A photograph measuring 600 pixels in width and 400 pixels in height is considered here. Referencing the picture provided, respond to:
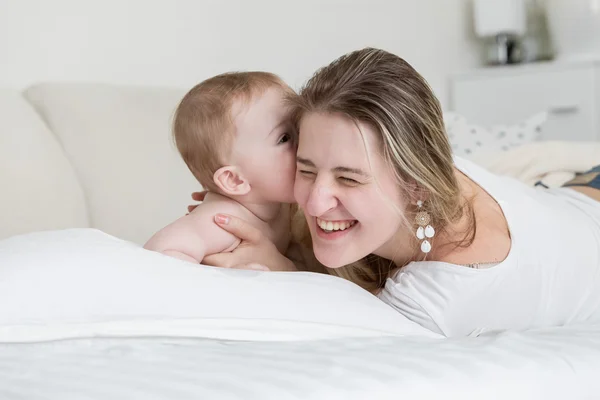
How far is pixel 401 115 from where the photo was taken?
1.20m

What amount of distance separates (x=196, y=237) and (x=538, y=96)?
2500mm

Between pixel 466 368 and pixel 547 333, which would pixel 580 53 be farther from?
pixel 466 368

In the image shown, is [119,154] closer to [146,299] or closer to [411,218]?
[411,218]

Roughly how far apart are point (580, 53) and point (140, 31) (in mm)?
1932

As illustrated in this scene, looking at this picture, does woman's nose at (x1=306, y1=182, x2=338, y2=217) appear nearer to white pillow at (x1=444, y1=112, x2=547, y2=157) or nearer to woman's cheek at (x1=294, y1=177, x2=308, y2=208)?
woman's cheek at (x1=294, y1=177, x2=308, y2=208)

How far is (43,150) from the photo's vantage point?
1953mm

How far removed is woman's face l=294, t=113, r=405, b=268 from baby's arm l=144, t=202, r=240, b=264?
0.16 meters

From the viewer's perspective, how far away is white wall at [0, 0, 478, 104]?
7.41 ft

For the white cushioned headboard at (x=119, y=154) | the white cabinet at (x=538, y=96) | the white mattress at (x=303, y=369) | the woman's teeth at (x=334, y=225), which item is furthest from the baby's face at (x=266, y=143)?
the white cabinet at (x=538, y=96)

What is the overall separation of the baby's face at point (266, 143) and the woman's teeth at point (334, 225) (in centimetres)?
12

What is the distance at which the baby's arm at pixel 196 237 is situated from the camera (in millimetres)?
1265

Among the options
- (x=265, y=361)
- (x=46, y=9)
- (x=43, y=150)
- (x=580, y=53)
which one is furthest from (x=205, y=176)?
(x=580, y=53)

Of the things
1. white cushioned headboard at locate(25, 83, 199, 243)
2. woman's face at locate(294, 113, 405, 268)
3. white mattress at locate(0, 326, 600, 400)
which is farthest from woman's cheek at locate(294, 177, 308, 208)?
white cushioned headboard at locate(25, 83, 199, 243)

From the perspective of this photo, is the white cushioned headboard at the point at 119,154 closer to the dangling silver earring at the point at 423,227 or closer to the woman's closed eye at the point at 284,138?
the woman's closed eye at the point at 284,138
